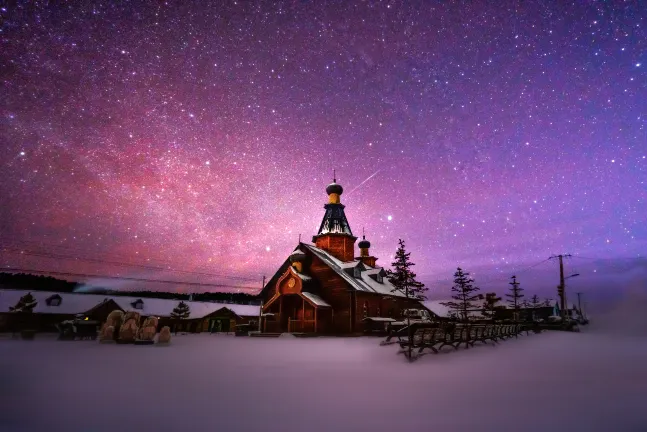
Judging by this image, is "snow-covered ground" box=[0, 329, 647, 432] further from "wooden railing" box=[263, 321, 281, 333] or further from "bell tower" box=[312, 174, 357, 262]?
"bell tower" box=[312, 174, 357, 262]

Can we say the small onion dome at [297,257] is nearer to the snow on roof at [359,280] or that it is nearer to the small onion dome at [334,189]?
the snow on roof at [359,280]

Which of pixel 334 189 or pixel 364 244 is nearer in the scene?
pixel 334 189

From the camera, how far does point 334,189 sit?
45406mm

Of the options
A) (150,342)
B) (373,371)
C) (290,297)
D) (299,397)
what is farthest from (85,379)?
(290,297)

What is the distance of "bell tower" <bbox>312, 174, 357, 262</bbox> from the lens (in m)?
42.8

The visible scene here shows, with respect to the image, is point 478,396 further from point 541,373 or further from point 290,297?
point 290,297

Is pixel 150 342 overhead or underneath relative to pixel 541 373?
underneath

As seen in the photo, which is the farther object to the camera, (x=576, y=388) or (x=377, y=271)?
(x=377, y=271)

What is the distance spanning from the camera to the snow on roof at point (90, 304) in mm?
42750

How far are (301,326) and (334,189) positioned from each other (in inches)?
762

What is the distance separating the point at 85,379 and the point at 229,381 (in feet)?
13.3

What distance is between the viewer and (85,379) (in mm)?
9258

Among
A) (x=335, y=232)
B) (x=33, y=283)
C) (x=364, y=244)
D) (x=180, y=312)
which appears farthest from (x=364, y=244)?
(x=33, y=283)

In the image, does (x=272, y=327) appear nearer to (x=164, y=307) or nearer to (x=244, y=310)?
(x=164, y=307)
